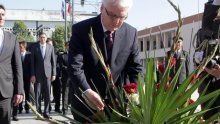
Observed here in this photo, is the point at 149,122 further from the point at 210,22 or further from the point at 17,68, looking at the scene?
the point at 17,68

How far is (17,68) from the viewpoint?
14.2 ft

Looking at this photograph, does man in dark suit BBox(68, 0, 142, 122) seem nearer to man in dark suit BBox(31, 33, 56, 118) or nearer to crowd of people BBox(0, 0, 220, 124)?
crowd of people BBox(0, 0, 220, 124)

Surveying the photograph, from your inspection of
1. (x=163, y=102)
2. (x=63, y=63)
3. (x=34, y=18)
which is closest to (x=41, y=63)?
(x=63, y=63)

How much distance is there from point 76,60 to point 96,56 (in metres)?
0.16

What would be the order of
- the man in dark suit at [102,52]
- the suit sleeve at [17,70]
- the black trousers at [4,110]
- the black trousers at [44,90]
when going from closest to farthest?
the man in dark suit at [102,52] → the black trousers at [4,110] → the suit sleeve at [17,70] → the black trousers at [44,90]

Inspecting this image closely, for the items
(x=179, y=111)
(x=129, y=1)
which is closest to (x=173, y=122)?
(x=179, y=111)

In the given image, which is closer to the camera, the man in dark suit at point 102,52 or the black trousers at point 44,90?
the man in dark suit at point 102,52

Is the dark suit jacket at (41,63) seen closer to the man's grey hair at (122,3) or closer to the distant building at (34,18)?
the man's grey hair at (122,3)

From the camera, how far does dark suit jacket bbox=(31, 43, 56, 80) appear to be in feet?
27.8

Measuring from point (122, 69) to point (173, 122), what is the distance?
152 centimetres

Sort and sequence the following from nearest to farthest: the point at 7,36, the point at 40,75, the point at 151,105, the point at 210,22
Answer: the point at 151,105 < the point at 210,22 < the point at 7,36 < the point at 40,75

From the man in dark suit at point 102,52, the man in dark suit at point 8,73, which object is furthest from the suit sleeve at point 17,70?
the man in dark suit at point 102,52

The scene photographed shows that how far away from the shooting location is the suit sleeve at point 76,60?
2.55m

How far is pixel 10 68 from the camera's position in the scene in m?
4.30
